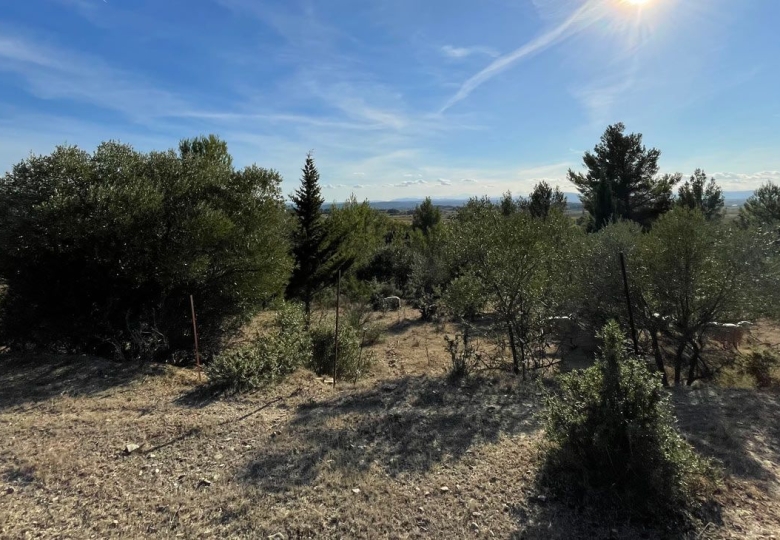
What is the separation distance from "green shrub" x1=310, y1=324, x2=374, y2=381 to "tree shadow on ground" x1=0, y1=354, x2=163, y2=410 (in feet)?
9.77

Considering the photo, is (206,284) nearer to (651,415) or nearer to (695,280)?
(651,415)

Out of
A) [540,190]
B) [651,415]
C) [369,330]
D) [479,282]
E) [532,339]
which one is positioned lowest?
[369,330]

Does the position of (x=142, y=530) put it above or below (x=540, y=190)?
below

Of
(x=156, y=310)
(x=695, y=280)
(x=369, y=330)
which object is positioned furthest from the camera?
(x=369, y=330)

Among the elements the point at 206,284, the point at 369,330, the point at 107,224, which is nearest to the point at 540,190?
the point at 369,330

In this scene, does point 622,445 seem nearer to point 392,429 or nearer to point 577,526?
point 577,526

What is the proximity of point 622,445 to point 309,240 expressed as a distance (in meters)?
12.4

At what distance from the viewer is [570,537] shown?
3.05m

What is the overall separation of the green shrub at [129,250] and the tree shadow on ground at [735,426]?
321 inches

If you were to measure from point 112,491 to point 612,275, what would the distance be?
26.4ft

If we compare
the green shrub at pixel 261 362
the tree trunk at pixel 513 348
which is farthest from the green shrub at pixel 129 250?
the tree trunk at pixel 513 348

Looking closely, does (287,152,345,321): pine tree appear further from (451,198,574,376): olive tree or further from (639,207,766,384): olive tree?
(639,207,766,384): olive tree

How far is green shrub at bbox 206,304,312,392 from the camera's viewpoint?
21.1ft

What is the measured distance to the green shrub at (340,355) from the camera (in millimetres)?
8531
